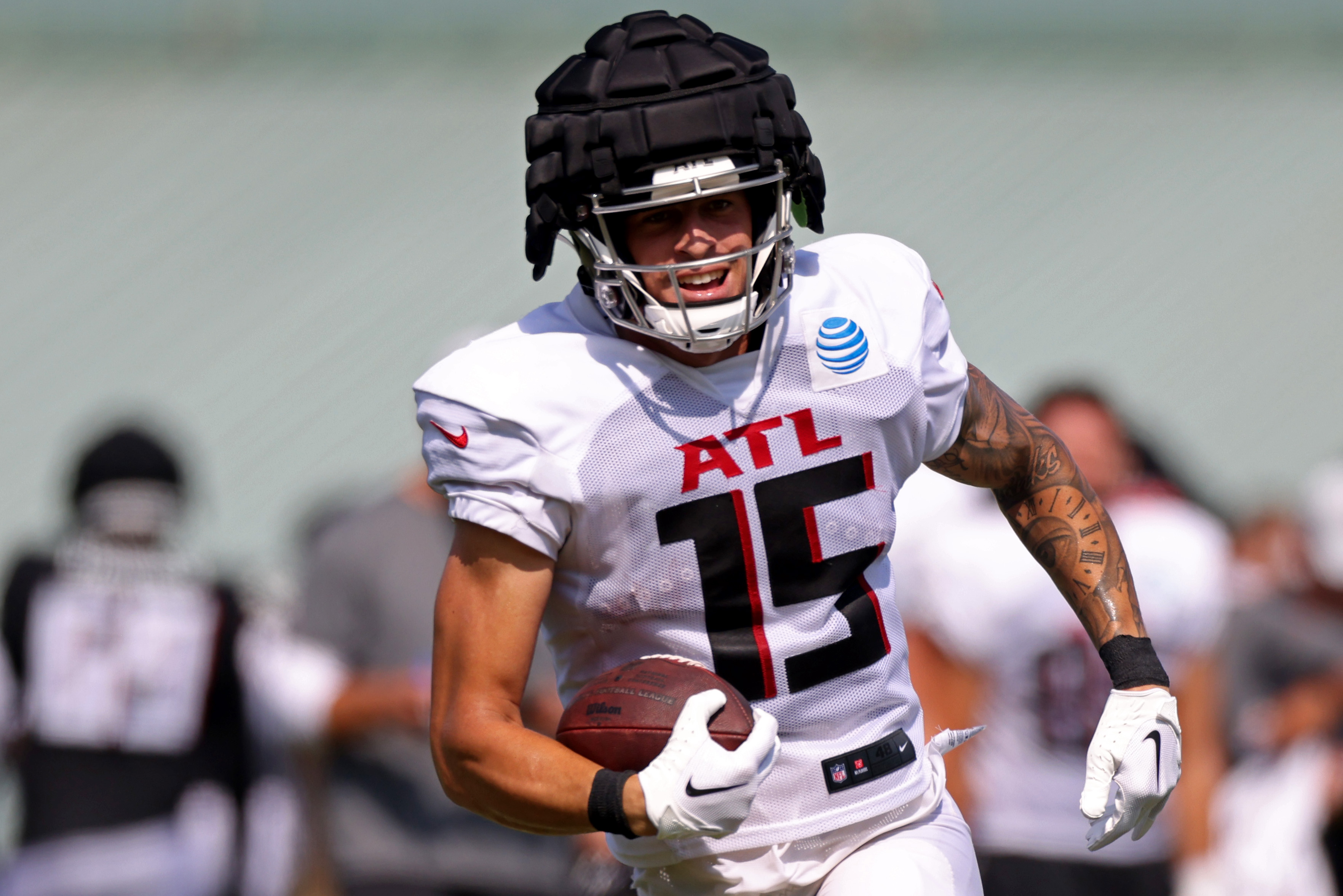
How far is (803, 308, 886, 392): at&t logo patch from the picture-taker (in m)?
2.55

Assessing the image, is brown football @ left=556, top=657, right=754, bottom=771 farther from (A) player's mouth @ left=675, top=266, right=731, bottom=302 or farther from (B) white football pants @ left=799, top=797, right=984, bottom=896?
(A) player's mouth @ left=675, top=266, right=731, bottom=302

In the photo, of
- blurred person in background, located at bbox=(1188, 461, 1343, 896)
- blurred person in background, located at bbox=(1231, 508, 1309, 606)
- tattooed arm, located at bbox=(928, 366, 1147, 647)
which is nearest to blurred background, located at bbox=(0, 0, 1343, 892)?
blurred person in background, located at bbox=(1231, 508, 1309, 606)

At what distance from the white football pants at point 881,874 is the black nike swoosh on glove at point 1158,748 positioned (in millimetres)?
300

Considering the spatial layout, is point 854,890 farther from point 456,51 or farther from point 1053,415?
point 456,51

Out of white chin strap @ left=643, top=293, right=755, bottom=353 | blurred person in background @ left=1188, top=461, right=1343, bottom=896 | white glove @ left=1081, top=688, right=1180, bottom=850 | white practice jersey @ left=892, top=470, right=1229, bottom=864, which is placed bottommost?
blurred person in background @ left=1188, top=461, right=1343, bottom=896

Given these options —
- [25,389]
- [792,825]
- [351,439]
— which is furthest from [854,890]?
[25,389]

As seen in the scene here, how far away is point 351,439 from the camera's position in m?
12.7

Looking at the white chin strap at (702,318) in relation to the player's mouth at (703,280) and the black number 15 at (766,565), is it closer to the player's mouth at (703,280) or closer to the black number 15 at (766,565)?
the player's mouth at (703,280)

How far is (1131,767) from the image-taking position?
8.21 ft

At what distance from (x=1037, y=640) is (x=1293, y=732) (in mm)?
1433

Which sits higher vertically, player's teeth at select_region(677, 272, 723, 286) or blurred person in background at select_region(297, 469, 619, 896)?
player's teeth at select_region(677, 272, 723, 286)

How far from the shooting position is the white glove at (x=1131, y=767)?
8.21 ft

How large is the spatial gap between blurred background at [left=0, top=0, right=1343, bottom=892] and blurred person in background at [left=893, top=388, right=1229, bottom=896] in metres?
6.34

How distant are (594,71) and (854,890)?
1.20 m
